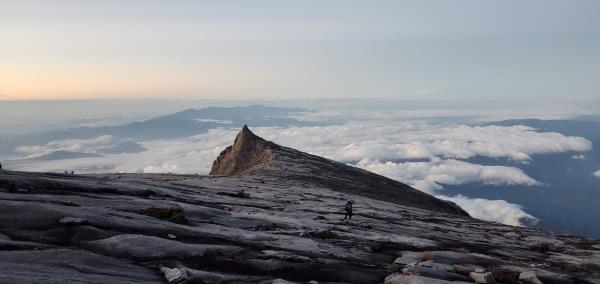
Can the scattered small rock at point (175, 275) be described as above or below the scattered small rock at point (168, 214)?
below

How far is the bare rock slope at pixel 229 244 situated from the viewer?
1691 cm

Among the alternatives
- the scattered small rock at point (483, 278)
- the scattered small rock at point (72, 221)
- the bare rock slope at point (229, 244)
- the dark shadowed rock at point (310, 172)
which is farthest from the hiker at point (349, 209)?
the dark shadowed rock at point (310, 172)

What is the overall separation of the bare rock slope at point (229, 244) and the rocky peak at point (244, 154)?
44.2 metres

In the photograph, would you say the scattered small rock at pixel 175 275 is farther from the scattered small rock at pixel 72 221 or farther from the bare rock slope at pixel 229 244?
the scattered small rock at pixel 72 221

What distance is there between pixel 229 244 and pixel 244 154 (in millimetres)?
A: 68838

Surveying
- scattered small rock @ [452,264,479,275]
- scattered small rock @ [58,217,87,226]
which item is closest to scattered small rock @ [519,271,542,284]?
scattered small rock @ [452,264,479,275]

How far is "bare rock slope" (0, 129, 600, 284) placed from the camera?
16.9 meters

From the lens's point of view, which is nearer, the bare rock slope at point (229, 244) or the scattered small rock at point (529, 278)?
the bare rock slope at point (229, 244)

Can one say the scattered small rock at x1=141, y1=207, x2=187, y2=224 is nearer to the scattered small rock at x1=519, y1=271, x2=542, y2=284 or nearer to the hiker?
the hiker

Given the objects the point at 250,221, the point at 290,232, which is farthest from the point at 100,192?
the point at 290,232

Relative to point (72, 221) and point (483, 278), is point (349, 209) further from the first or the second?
point (72, 221)

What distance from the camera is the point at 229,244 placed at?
72.2 ft

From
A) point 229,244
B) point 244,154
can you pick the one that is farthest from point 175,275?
point 244,154

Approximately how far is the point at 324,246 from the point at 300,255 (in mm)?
2725
